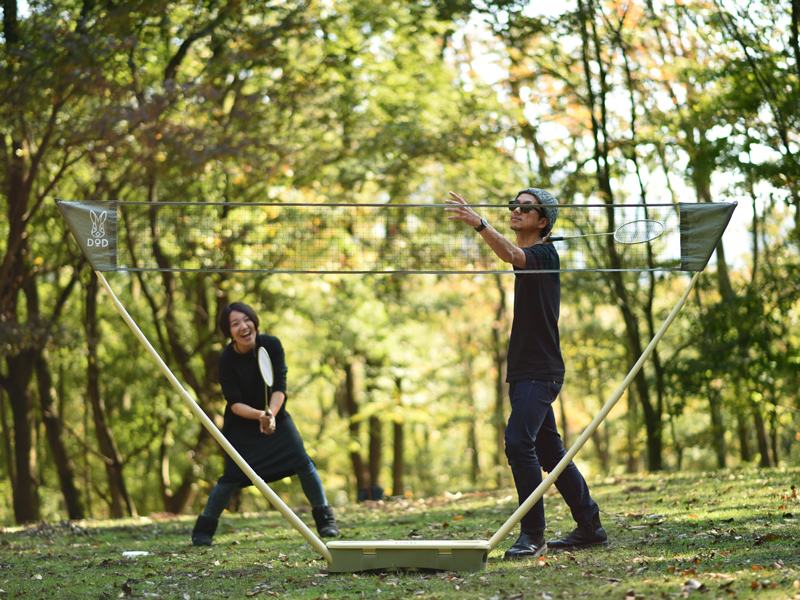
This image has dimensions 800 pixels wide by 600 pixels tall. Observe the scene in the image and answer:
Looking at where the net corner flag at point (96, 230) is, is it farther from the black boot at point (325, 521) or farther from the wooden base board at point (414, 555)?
the black boot at point (325, 521)

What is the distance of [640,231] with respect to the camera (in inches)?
200

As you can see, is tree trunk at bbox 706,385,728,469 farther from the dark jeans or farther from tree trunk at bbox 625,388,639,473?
the dark jeans

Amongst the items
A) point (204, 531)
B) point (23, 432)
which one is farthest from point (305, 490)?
point (23, 432)

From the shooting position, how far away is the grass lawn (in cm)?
369

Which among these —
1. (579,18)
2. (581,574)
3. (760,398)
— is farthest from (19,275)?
(760,398)

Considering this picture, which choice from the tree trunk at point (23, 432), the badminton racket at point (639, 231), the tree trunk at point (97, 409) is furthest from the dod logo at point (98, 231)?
the tree trunk at point (97, 409)

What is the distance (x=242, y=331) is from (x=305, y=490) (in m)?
1.40

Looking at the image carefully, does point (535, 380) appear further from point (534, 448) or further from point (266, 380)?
point (266, 380)

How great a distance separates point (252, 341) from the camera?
5855mm

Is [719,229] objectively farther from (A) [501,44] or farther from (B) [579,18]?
(A) [501,44]

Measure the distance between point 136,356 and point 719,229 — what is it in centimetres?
1720

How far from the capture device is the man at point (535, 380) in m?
4.51

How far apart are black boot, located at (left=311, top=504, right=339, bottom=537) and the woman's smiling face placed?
146 centimetres

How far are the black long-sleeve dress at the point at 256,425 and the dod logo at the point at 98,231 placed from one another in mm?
1581
